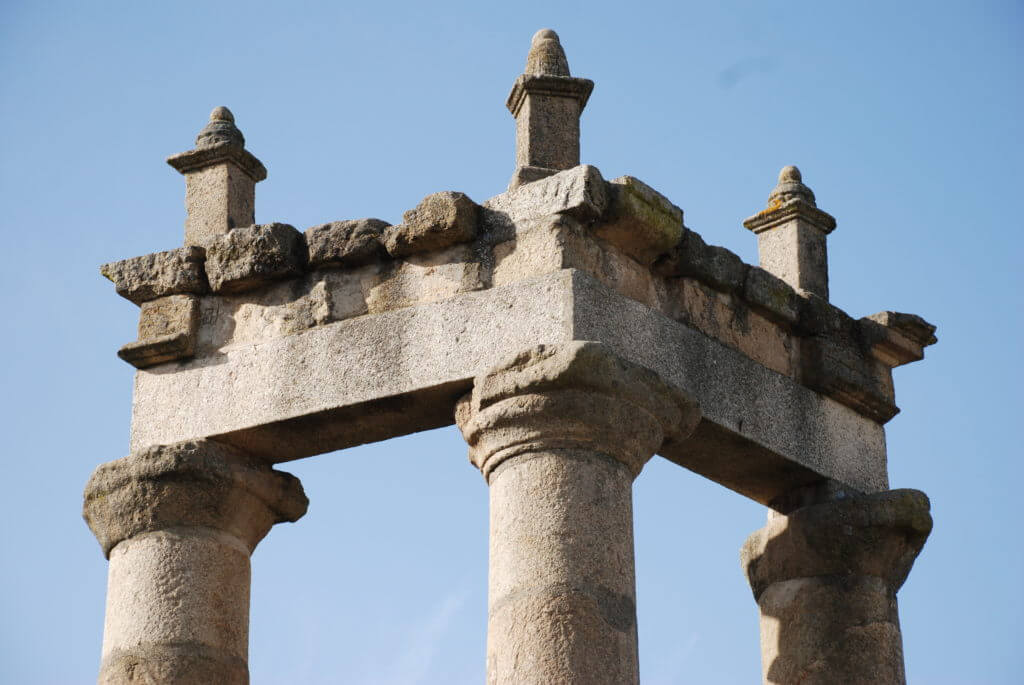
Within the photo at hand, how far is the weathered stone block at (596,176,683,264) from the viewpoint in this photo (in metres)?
13.9

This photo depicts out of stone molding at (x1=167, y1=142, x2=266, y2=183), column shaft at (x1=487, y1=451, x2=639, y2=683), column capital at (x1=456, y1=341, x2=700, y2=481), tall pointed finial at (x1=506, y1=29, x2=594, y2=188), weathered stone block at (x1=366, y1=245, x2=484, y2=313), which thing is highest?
stone molding at (x1=167, y1=142, x2=266, y2=183)

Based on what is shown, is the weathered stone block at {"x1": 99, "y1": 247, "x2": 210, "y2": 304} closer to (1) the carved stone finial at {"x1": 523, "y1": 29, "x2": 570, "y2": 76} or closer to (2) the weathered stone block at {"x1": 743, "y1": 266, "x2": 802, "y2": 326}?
(1) the carved stone finial at {"x1": 523, "y1": 29, "x2": 570, "y2": 76}

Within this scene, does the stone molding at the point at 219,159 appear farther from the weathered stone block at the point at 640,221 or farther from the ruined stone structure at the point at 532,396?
the weathered stone block at the point at 640,221

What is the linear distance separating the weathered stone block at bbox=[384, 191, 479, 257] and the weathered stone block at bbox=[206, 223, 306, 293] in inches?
29.6

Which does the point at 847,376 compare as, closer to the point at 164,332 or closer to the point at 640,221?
the point at 640,221

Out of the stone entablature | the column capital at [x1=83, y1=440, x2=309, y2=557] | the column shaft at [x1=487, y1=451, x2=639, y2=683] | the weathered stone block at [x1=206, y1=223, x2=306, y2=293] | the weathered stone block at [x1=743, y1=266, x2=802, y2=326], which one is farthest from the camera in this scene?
the weathered stone block at [x1=743, y1=266, x2=802, y2=326]

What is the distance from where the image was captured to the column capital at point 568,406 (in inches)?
517

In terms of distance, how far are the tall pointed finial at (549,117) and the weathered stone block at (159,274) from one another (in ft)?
7.89

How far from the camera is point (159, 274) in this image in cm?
1529

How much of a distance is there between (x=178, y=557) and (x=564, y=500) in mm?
2934

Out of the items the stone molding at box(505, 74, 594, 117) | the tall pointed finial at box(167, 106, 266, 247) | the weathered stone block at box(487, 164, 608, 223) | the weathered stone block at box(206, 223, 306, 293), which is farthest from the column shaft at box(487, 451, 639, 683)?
the tall pointed finial at box(167, 106, 266, 247)

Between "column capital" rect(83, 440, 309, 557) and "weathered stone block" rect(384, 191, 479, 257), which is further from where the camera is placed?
"column capital" rect(83, 440, 309, 557)

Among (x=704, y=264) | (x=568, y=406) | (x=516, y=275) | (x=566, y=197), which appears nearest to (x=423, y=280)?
(x=516, y=275)

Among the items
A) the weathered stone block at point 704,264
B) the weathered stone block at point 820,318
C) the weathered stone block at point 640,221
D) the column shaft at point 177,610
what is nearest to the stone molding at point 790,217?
the weathered stone block at point 820,318
